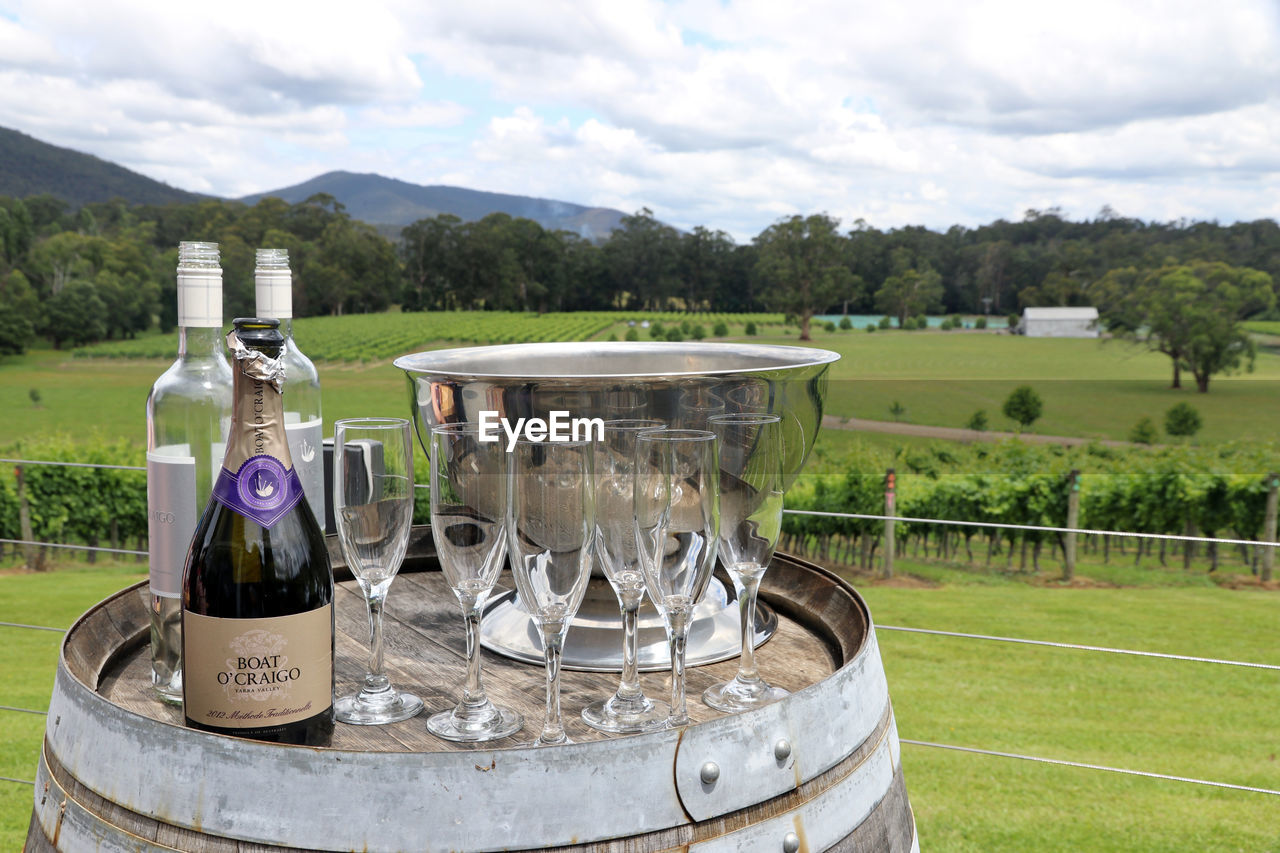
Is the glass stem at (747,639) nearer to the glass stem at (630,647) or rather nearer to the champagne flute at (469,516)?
the glass stem at (630,647)

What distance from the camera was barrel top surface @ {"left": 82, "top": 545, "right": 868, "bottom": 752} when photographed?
41.3 inches

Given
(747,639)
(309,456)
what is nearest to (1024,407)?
(747,639)

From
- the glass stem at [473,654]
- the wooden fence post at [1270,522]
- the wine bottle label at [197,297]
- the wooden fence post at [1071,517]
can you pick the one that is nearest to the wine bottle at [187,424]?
the wine bottle label at [197,297]

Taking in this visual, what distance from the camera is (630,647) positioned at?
1027mm

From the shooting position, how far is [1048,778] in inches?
187

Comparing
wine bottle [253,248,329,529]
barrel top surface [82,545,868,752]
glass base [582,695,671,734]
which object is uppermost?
wine bottle [253,248,329,529]

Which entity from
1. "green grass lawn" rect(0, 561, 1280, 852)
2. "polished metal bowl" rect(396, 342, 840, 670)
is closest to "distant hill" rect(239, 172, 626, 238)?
"green grass lawn" rect(0, 561, 1280, 852)

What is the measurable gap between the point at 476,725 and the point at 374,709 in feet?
0.47

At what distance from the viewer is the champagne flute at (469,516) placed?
0.91 meters

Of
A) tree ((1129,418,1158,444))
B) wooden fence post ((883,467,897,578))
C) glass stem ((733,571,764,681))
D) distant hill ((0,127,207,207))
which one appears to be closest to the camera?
glass stem ((733,571,764,681))

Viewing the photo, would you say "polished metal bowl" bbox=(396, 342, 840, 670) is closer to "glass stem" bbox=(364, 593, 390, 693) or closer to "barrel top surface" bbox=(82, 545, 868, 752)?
"barrel top surface" bbox=(82, 545, 868, 752)

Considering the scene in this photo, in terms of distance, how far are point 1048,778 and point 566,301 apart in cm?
1146

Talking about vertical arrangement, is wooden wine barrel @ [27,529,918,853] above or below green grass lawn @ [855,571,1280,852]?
above

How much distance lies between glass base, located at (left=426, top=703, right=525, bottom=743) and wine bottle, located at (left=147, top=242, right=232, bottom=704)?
35 cm
